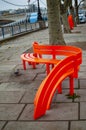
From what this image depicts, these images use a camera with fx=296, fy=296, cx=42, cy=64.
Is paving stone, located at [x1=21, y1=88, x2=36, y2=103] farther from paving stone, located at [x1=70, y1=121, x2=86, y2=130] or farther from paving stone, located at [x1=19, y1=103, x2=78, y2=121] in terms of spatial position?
paving stone, located at [x1=70, y1=121, x2=86, y2=130]

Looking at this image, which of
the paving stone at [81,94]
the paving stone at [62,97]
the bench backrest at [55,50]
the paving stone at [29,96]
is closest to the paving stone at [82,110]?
the paving stone at [81,94]

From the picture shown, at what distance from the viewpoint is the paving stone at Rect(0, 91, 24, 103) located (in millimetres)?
6199

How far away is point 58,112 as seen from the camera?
5379 millimetres

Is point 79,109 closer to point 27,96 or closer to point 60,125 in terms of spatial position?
point 60,125

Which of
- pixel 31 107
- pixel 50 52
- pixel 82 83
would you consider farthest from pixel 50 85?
pixel 50 52

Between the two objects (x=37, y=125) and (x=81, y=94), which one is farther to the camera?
(x=81, y=94)

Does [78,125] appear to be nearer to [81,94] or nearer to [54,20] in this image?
[81,94]

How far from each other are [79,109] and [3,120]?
4.58ft

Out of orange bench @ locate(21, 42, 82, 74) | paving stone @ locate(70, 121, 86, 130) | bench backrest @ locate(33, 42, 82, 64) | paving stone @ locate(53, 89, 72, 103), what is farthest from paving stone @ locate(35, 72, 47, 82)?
paving stone @ locate(70, 121, 86, 130)

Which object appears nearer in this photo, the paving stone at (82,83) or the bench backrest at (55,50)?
the paving stone at (82,83)

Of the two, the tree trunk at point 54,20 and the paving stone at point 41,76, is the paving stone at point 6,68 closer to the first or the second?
the paving stone at point 41,76

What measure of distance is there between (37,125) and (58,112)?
24.6 inches

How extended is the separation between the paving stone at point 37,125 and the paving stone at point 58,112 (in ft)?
0.66

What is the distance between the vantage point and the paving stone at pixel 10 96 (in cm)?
620
